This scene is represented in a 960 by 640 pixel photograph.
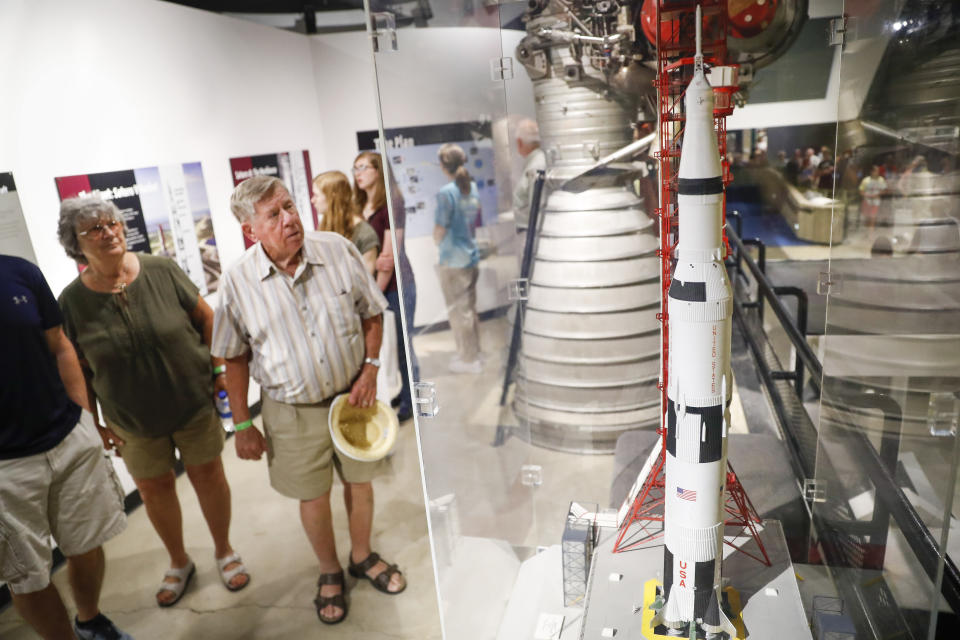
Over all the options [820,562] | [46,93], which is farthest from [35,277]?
[820,562]

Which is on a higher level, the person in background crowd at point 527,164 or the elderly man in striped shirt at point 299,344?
the person in background crowd at point 527,164

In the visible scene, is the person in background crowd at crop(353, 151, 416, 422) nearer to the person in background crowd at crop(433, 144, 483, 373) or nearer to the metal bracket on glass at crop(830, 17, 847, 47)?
the person in background crowd at crop(433, 144, 483, 373)

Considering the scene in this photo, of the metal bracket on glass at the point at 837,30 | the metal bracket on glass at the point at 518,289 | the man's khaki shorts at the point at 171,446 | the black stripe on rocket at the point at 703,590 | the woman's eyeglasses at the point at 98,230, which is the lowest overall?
the black stripe on rocket at the point at 703,590

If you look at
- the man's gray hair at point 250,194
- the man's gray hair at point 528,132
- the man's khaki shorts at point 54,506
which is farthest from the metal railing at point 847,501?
the man's khaki shorts at point 54,506

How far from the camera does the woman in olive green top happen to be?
3043mm

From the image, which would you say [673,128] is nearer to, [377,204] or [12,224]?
[377,204]

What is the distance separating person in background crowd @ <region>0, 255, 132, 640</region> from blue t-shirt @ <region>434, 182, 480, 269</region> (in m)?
1.59

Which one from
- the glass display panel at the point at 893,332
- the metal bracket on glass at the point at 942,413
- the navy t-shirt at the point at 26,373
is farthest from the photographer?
the navy t-shirt at the point at 26,373

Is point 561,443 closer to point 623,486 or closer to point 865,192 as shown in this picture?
point 623,486

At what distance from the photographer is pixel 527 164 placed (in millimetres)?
4066

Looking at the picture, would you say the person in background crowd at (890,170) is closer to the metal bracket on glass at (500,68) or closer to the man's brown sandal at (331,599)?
the metal bracket on glass at (500,68)

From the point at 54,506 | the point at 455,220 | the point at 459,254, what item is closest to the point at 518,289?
the point at 459,254

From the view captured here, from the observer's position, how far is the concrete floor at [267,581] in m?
3.20

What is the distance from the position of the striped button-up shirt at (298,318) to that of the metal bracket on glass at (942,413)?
7.24 ft
